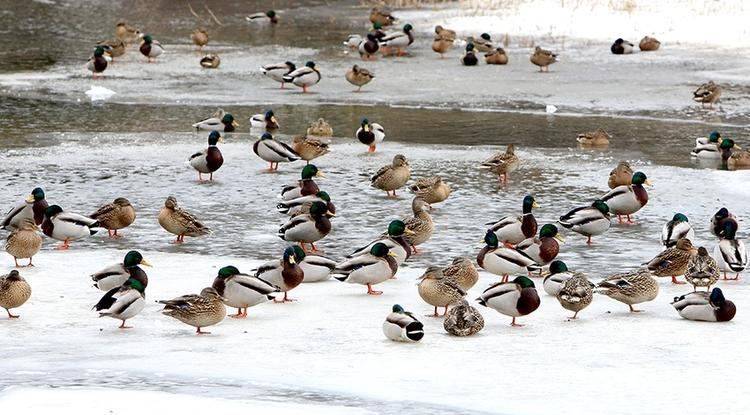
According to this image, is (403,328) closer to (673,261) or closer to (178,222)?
(673,261)

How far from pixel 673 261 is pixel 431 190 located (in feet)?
13.4

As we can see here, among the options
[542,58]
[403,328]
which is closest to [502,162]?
[403,328]

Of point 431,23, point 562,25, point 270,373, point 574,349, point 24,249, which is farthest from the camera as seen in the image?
point 431,23

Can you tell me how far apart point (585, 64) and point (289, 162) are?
11218 mm

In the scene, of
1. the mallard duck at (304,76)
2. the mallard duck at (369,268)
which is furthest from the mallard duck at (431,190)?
the mallard duck at (304,76)

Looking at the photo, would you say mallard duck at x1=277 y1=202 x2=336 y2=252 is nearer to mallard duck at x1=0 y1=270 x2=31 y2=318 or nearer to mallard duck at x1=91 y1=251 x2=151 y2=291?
mallard duck at x1=91 y1=251 x2=151 y2=291

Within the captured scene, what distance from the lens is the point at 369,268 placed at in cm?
1211

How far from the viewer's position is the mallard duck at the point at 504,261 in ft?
41.0

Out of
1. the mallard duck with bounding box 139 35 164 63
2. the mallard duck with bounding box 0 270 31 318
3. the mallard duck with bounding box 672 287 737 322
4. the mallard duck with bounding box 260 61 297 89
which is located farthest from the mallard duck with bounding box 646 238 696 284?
the mallard duck with bounding box 139 35 164 63

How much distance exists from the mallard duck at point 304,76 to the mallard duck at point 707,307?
49.3 ft

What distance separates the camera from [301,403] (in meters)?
8.94

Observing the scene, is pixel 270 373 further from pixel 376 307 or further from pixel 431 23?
pixel 431 23

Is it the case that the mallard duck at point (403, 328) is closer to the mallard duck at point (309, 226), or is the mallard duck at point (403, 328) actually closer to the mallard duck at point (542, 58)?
the mallard duck at point (309, 226)

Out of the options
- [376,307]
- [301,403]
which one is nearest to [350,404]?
[301,403]
